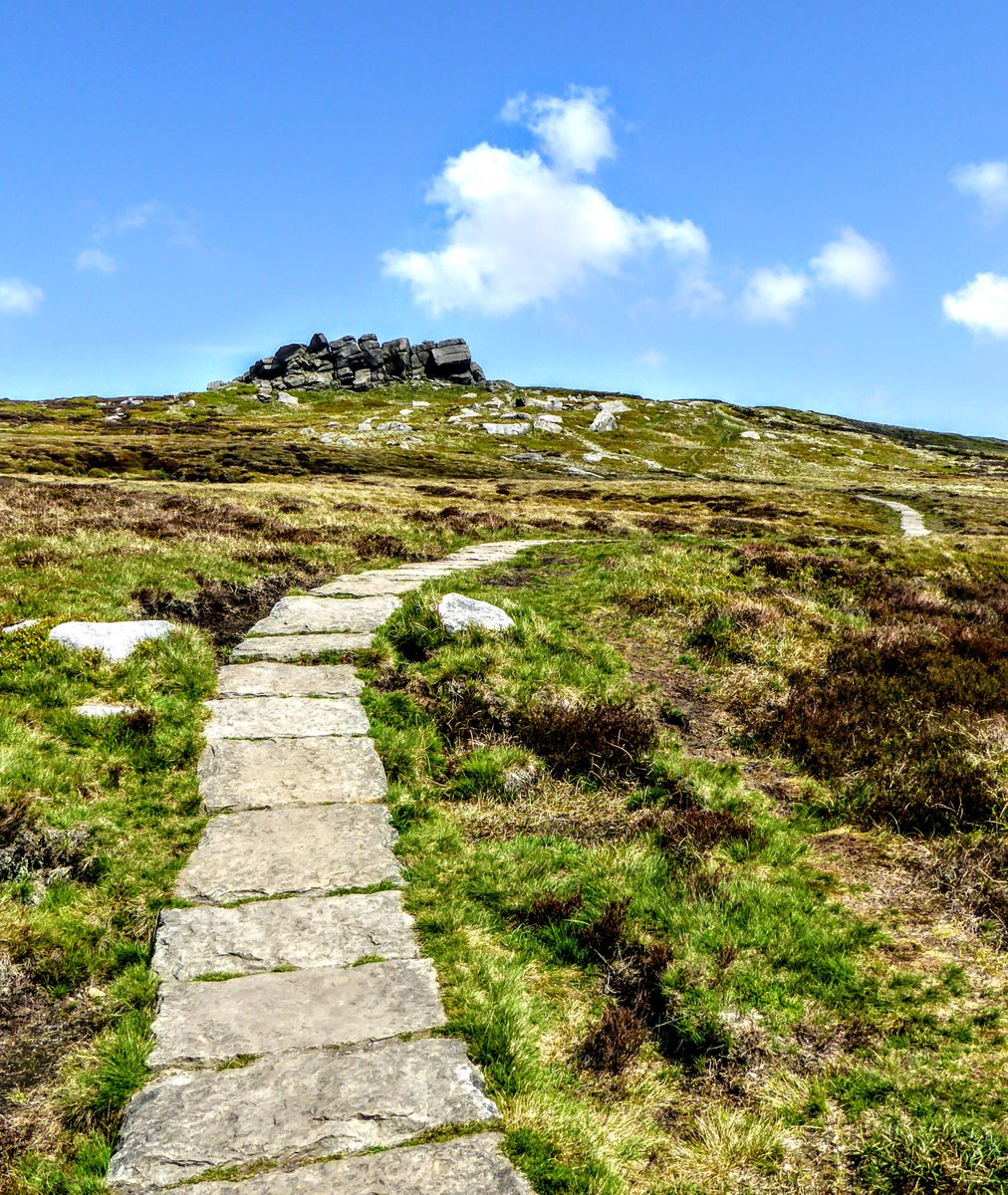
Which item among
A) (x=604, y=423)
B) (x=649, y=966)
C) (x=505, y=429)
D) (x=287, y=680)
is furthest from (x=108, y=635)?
(x=604, y=423)

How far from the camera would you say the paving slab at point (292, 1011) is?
4734mm

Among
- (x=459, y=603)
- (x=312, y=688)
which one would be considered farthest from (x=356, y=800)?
(x=459, y=603)

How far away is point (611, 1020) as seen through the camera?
17.9 ft

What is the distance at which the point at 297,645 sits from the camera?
39.1 feet

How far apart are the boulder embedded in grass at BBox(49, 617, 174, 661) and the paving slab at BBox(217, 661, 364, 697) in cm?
129

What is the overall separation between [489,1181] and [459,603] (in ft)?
30.6

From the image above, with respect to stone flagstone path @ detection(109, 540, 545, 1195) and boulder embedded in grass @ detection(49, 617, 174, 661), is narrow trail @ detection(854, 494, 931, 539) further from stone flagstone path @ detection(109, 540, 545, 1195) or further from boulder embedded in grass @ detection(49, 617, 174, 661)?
stone flagstone path @ detection(109, 540, 545, 1195)

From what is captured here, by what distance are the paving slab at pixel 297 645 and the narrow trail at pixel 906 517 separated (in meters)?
35.9

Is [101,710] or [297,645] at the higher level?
[297,645]

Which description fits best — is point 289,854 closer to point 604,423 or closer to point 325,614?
point 325,614

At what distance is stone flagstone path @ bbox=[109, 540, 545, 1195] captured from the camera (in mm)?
3994

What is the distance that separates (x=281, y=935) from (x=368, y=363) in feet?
649

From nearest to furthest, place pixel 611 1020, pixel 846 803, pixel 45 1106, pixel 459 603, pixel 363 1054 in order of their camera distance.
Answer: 1. pixel 45 1106
2. pixel 363 1054
3. pixel 611 1020
4. pixel 846 803
5. pixel 459 603

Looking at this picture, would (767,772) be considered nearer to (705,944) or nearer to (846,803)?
(846,803)
